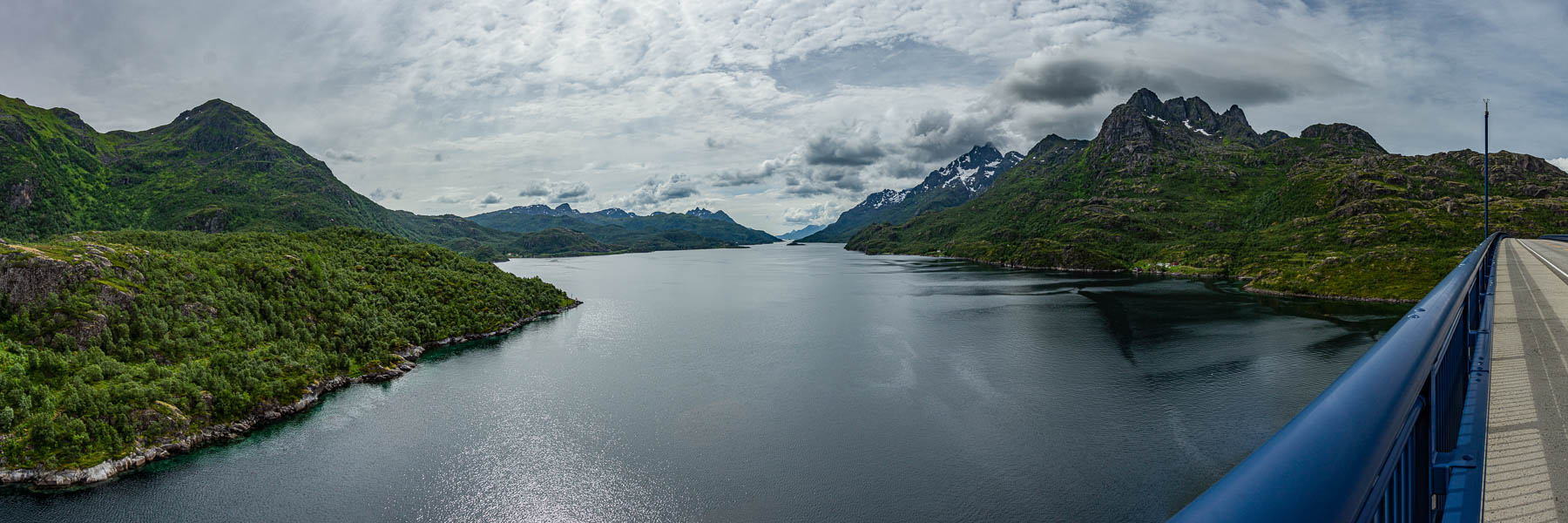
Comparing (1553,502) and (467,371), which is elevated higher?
(1553,502)

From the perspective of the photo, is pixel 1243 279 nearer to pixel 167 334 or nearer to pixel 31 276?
pixel 167 334

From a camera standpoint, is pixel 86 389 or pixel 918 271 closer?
pixel 86 389

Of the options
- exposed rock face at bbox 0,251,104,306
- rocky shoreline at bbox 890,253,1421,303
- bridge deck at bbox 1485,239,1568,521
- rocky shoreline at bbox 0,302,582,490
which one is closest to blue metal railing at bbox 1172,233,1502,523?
bridge deck at bbox 1485,239,1568,521

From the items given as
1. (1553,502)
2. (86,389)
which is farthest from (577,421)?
(1553,502)

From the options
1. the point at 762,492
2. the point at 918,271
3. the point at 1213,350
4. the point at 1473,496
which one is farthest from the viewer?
the point at 918,271

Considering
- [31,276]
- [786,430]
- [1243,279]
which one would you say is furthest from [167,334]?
[1243,279]

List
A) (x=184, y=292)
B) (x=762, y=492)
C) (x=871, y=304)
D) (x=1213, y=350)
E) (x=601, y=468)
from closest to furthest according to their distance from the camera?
(x=762, y=492)
(x=601, y=468)
(x=184, y=292)
(x=1213, y=350)
(x=871, y=304)

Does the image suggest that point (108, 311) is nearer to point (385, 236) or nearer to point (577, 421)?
point (577, 421)
